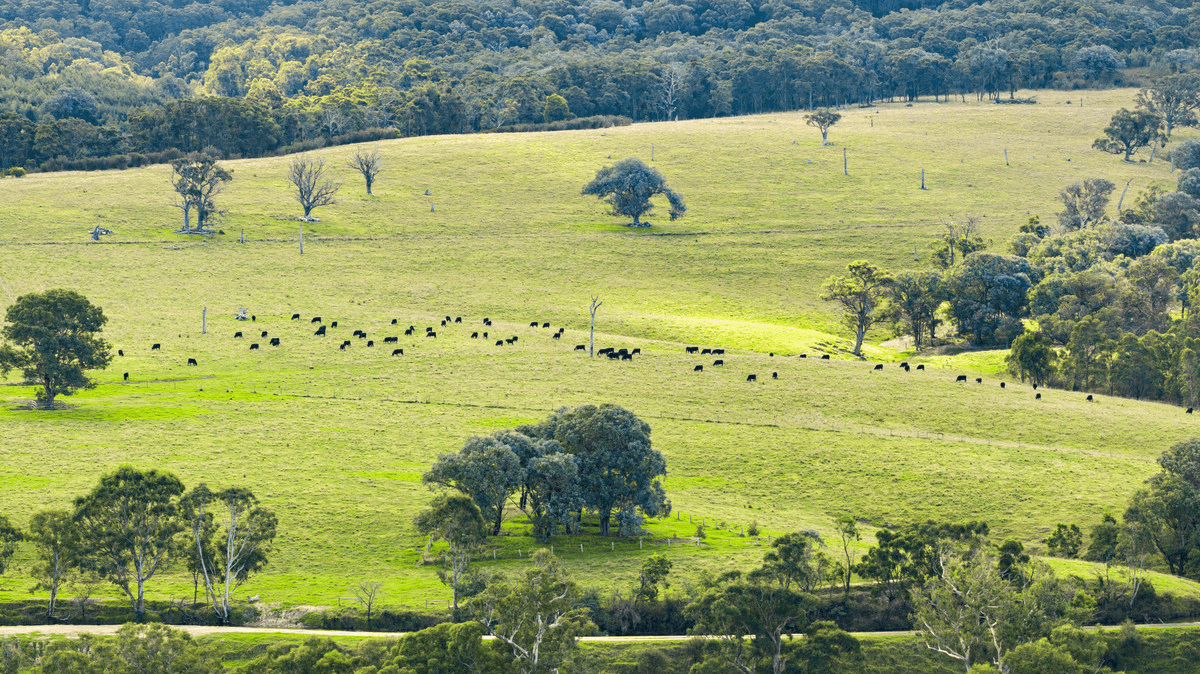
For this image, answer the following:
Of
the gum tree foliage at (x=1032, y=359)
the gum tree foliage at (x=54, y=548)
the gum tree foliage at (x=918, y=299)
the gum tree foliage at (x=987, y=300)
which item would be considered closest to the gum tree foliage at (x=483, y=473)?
the gum tree foliage at (x=54, y=548)

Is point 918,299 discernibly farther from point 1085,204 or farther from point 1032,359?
point 1085,204

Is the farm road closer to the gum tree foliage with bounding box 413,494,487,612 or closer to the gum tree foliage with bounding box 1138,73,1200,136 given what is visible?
the gum tree foliage with bounding box 413,494,487,612

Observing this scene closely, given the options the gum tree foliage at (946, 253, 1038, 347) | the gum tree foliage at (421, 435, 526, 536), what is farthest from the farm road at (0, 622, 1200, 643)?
the gum tree foliage at (946, 253, 1038, 347)

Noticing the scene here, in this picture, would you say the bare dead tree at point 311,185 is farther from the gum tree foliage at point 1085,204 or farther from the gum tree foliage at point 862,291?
the gum tree foliage at point 1085,204

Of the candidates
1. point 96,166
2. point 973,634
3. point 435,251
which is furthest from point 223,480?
point 96,166

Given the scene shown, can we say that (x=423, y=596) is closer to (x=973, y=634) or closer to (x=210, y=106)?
(x=973, y=634)
